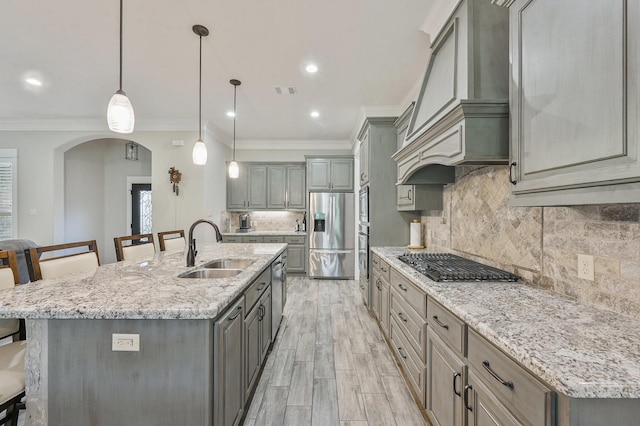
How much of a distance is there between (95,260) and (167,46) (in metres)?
1.97

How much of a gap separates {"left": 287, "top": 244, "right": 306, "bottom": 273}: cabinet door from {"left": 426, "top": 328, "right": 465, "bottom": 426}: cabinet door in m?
4.13

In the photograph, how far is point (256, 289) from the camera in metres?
1.97

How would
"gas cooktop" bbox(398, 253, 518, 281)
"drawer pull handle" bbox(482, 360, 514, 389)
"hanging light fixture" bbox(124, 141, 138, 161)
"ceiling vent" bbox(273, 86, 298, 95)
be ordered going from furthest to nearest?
"hanging light fixture" bbox(124, 141, 138, 161) < "ceiling vent" bbox(273, 86, 298, 95) < "gas cooktop" bbox(398, 253, 518, 281) < "drawer pull handle" bbox(482, 360, 514, 389)

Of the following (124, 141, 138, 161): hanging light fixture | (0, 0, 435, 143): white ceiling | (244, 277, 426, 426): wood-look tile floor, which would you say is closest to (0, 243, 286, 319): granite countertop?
(244, 277, 426, 426): wood-look tile floor

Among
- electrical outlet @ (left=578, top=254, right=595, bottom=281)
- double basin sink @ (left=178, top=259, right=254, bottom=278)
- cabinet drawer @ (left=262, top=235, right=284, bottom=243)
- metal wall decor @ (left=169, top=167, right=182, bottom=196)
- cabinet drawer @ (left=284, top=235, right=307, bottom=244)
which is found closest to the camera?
electrical outlet @ (left=578, top=254, right=595, bottom=281)

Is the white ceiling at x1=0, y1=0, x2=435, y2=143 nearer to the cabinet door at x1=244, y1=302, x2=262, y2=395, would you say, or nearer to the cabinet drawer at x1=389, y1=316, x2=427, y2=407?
the cabinet door at x1=244, y1=302, x2=262, y2=395

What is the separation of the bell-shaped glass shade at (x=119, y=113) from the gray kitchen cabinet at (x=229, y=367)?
4.58 feet

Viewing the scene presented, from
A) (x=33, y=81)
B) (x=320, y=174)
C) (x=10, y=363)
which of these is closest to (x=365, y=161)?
(x=320, y=174)

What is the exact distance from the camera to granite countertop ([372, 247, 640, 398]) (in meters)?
0.72

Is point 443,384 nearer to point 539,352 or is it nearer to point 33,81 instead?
point 539,352

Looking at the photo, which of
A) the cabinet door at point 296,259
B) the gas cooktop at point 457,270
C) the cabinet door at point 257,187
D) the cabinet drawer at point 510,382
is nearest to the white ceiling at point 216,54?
the cabinet door at point 257,187

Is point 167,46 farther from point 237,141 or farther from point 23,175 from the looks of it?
point 23,175

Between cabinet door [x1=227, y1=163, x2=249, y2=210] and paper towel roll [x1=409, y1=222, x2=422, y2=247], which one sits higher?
cabinet door [x1=227, y1=163, x2=249, y2=210]

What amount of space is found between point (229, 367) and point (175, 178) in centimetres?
400
